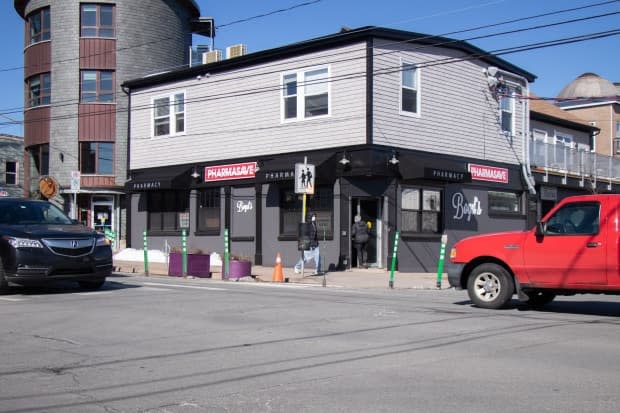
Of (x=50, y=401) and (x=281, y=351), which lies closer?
(x=50, y=401)

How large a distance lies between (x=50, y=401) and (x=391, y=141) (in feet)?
56.9

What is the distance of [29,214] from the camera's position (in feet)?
45.7

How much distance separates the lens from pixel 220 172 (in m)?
26.0

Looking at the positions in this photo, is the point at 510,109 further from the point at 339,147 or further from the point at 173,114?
the point at 173,114

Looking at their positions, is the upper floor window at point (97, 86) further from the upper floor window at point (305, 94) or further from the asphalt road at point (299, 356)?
the asphalt road at point (299, 356)

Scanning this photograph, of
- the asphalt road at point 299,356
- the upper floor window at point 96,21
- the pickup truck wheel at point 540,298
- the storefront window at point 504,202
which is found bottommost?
the asphalt road at point 299,356

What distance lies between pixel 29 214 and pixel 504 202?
18.8m

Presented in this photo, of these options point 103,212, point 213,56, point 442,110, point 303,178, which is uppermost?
point 213,56

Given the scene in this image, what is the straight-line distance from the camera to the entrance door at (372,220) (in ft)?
73.5

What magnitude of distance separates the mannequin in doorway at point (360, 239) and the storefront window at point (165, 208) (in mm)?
8552

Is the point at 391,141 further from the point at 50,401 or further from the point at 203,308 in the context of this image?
the point at 50,401

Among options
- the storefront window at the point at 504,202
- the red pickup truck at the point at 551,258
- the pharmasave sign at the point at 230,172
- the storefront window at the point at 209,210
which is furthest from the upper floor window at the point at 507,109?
the red pickup truck at the point at 551,258

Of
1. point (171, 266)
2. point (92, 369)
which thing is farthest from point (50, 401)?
point (171, 266)

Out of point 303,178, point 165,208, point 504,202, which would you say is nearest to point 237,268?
point 303,178
